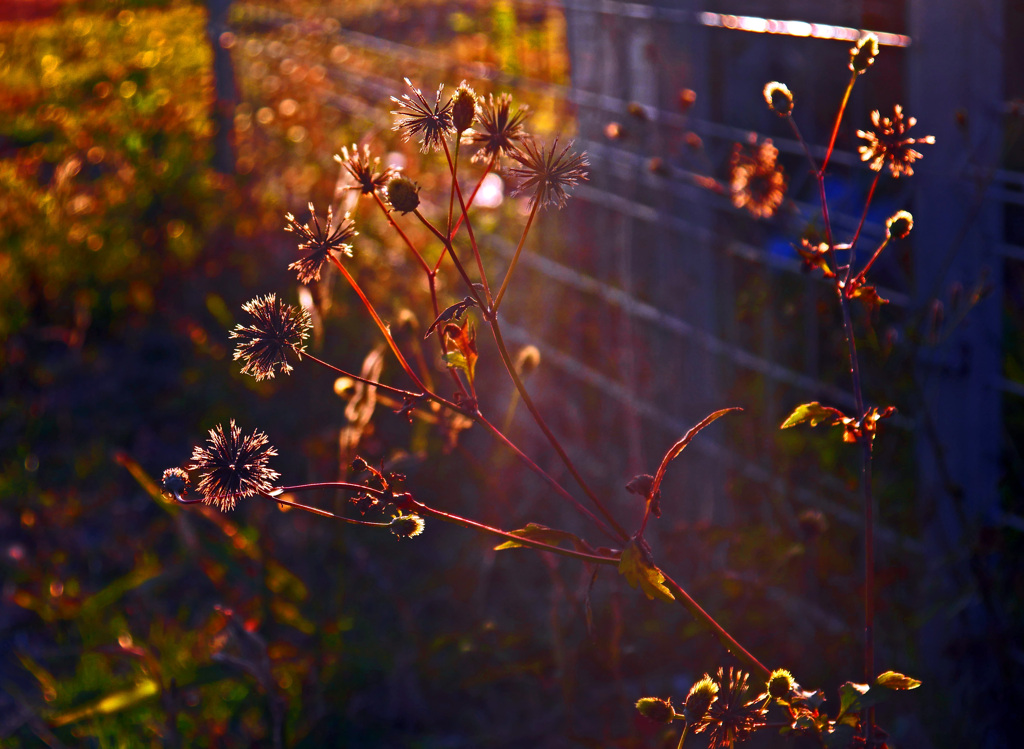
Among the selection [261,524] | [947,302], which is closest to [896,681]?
[947,302]

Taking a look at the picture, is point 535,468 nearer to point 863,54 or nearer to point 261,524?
point 863,54

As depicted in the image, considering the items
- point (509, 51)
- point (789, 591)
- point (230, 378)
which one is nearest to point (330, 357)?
point (230, 378)

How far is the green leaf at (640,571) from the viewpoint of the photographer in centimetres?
69

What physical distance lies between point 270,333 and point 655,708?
436 mm

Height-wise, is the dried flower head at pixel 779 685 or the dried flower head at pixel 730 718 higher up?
the dried flower head at pixel 779 685

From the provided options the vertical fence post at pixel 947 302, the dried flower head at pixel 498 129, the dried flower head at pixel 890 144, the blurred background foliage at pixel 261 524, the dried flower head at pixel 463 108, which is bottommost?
the blurred background foliage at pixel 261 524

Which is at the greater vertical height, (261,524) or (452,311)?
(452,311)

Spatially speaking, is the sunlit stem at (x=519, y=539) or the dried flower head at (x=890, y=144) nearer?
the sunlit stem at (x=519, y=539)

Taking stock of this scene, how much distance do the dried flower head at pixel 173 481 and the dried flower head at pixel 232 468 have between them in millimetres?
12

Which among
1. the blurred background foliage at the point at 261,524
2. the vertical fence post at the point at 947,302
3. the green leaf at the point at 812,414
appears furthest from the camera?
the blurred background foliage at the point at 261,524

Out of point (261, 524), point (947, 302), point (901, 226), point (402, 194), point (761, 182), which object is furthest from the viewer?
point (261, 524)

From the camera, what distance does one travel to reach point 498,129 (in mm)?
738

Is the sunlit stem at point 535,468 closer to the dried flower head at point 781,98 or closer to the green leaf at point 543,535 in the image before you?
the green leaf at point 543,535

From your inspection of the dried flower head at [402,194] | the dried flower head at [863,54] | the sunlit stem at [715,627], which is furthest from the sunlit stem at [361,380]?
the dried flower head at [863,54]
